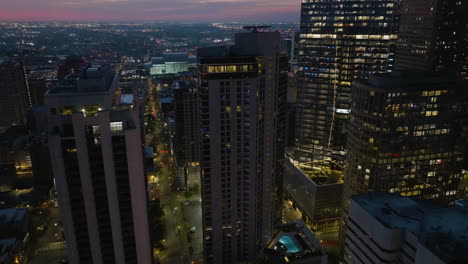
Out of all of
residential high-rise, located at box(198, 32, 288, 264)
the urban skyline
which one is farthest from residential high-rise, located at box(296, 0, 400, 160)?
residential high-rise, located at box(198, 32, 288, 264)

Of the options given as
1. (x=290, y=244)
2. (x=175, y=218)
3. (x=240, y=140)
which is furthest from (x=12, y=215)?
(x=290, y=244)

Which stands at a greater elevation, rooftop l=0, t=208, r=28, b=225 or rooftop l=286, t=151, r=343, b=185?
rooftop l=286, t=151, r=343, b=185

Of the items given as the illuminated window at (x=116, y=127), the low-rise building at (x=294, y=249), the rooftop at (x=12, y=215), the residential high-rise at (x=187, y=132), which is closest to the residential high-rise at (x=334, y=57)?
the residential high-rise at (x=187, y=132)

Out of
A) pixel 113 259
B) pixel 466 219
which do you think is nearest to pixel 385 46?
pixel 466 219

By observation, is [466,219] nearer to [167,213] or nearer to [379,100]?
[379,100]

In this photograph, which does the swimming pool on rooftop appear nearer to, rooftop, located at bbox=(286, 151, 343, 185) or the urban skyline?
the urban skyline

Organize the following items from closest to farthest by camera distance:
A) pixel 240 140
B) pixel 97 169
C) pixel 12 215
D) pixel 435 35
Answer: pixel 97 169 → pixel 240 140 → pixel 12 215 → pixel 435 35

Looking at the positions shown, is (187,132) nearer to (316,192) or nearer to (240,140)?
(316,192)
